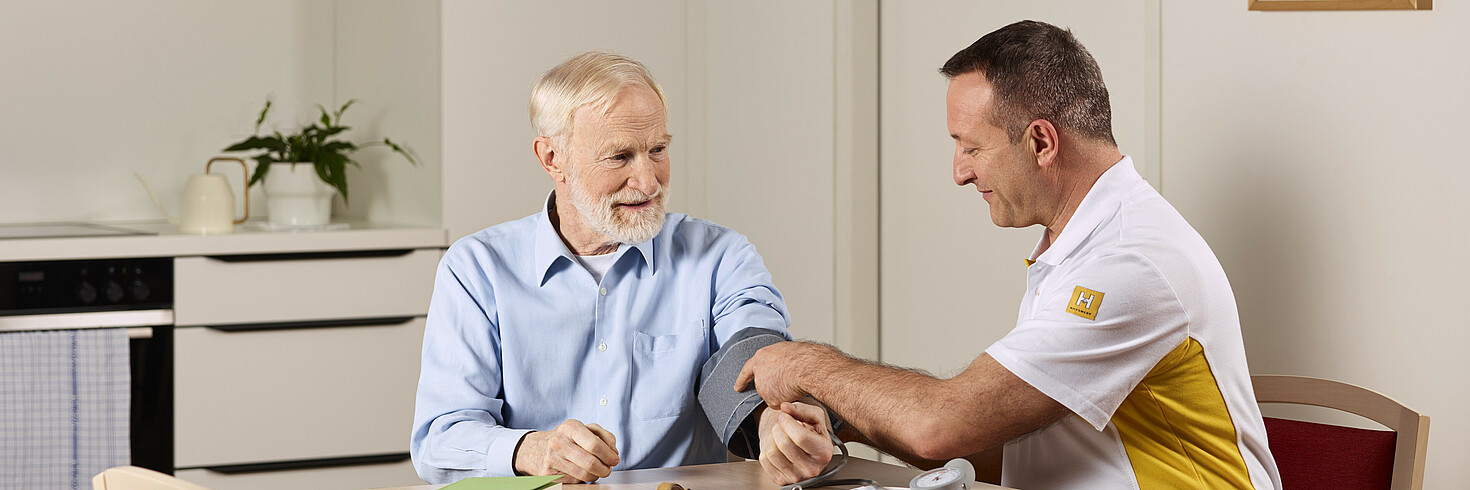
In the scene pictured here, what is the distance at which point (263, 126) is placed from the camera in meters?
3.57

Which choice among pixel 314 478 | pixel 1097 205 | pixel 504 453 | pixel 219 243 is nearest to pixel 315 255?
pixel 219 243

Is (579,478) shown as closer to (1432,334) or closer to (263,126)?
(1432,334)

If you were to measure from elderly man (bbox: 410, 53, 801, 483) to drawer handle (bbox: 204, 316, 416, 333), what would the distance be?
1419mm

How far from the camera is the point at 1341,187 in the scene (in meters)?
1.72

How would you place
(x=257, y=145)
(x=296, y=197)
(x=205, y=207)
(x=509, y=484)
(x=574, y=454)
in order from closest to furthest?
(x=509, y=484), (x=574, y=454), (x=205, y=207), (x=296, y=197), (x=257, y=145)

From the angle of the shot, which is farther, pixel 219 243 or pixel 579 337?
Result: pixel 219 243

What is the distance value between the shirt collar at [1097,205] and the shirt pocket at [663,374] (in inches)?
19.5

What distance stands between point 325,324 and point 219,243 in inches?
12.0

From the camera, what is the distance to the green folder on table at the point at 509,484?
129 centimetres

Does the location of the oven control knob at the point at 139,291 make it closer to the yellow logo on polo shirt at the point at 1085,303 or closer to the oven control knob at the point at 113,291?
the oven control knob at the point at 113,291

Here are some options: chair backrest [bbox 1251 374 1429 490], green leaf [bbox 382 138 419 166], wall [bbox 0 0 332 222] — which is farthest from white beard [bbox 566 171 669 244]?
wall [bbox 0 0 332 222]

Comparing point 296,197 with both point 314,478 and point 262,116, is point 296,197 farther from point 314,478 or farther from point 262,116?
point 314,478

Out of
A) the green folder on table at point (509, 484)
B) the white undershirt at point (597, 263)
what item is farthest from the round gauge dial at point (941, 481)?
the white undershirt at point (597, 263)

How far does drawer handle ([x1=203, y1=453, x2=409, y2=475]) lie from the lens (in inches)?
119
